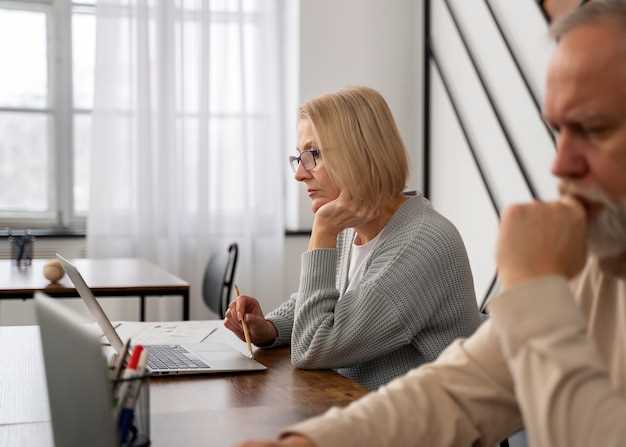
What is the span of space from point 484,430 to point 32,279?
8.25 ft

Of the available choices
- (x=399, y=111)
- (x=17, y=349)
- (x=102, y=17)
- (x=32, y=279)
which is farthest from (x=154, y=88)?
(x=17, y=349)

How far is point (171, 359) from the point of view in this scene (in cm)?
177

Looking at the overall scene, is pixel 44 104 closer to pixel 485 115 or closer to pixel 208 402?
pixel 485 115

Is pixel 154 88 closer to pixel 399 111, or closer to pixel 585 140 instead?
pixel 399 111

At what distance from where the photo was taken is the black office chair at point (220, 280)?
4027 mm

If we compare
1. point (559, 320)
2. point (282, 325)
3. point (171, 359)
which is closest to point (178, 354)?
point (171, 359)

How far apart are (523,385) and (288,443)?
0.91 feet

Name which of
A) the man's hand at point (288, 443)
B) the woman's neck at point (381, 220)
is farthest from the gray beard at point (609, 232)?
the woman's neck at point (381, 220)

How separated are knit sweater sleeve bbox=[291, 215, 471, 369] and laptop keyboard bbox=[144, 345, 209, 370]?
0.69 ft

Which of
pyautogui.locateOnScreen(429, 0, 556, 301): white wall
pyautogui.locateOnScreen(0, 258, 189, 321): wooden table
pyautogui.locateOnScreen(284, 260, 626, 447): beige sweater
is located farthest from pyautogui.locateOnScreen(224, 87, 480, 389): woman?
pyautogui.locateOnScreen(429, 0, 556, 301): white wall

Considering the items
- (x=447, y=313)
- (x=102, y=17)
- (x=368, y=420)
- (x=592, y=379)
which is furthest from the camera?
(x=102, y=17)

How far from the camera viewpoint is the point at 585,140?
1.00 m

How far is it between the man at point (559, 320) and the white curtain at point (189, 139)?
13.2 feet

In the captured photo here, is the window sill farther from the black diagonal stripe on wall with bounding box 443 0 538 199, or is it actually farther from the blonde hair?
the blonde hair
